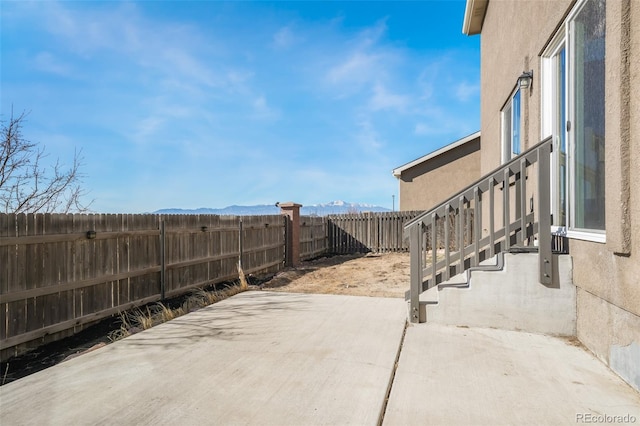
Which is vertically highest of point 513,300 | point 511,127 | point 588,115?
point 511,127

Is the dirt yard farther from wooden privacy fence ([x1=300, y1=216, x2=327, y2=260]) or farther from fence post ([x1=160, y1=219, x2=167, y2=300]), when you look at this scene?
fence post ([x1=160, y1=219, x2=167, y2=300])

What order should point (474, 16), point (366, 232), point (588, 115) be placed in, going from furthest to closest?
point (366, 232), point (474, 16), point (588, 115)

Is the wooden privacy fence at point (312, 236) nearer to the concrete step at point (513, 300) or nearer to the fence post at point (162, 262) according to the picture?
the fence post at point (162, 262)

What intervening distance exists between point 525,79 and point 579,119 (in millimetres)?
1657

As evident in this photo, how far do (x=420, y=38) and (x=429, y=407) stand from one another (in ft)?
36.7

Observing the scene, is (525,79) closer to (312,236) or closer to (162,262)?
(162,262)

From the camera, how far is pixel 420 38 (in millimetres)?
10648

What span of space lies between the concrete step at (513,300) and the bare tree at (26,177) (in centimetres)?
706

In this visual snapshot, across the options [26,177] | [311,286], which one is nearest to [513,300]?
[311,286]

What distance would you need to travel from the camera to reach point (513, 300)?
366cm

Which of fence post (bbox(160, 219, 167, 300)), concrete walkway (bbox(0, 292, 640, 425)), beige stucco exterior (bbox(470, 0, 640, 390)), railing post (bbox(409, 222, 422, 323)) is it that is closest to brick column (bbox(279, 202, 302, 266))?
fence post (bbox(160, 219, 167, 300))

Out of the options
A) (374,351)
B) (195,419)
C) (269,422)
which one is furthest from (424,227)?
(195,419)

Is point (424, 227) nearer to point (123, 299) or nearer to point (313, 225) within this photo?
point (123, 299)

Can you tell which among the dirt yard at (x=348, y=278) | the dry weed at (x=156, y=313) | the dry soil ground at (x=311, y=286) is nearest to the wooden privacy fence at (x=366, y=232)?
the dry soil ground at (x=311, y=286)
